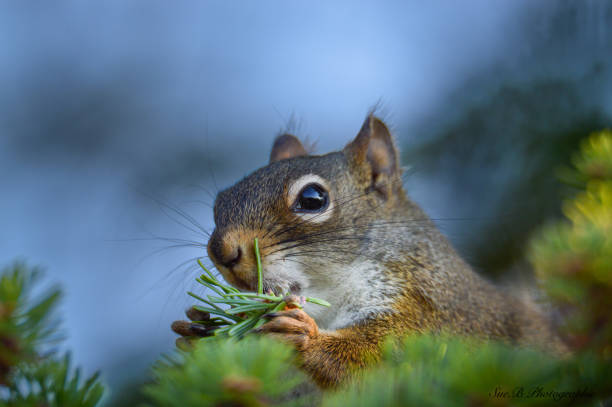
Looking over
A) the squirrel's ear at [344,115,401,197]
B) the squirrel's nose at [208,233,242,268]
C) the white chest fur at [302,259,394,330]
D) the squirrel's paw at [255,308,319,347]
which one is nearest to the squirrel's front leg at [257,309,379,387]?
the squirrel's paw at [255,308,319,347]

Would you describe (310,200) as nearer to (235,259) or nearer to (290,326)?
(235,259)

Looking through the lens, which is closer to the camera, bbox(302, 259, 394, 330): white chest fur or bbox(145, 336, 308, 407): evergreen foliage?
bbox(145, 336, 308, 407): evergreen foliage

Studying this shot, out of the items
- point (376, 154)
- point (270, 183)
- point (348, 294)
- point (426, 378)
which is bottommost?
point (426, 378)

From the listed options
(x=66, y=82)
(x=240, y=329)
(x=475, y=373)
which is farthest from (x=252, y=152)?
(x=475, y=373)

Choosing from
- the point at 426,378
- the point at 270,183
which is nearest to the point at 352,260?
Result: the point at 270,183

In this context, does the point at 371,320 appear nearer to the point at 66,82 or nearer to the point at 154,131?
the point at 154,131

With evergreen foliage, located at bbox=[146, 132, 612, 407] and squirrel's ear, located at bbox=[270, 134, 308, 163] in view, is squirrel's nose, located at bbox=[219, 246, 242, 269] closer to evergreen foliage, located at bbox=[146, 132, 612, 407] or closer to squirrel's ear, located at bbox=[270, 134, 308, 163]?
evergreen foliage, located at bbox=[146, 132, 612, 407]
